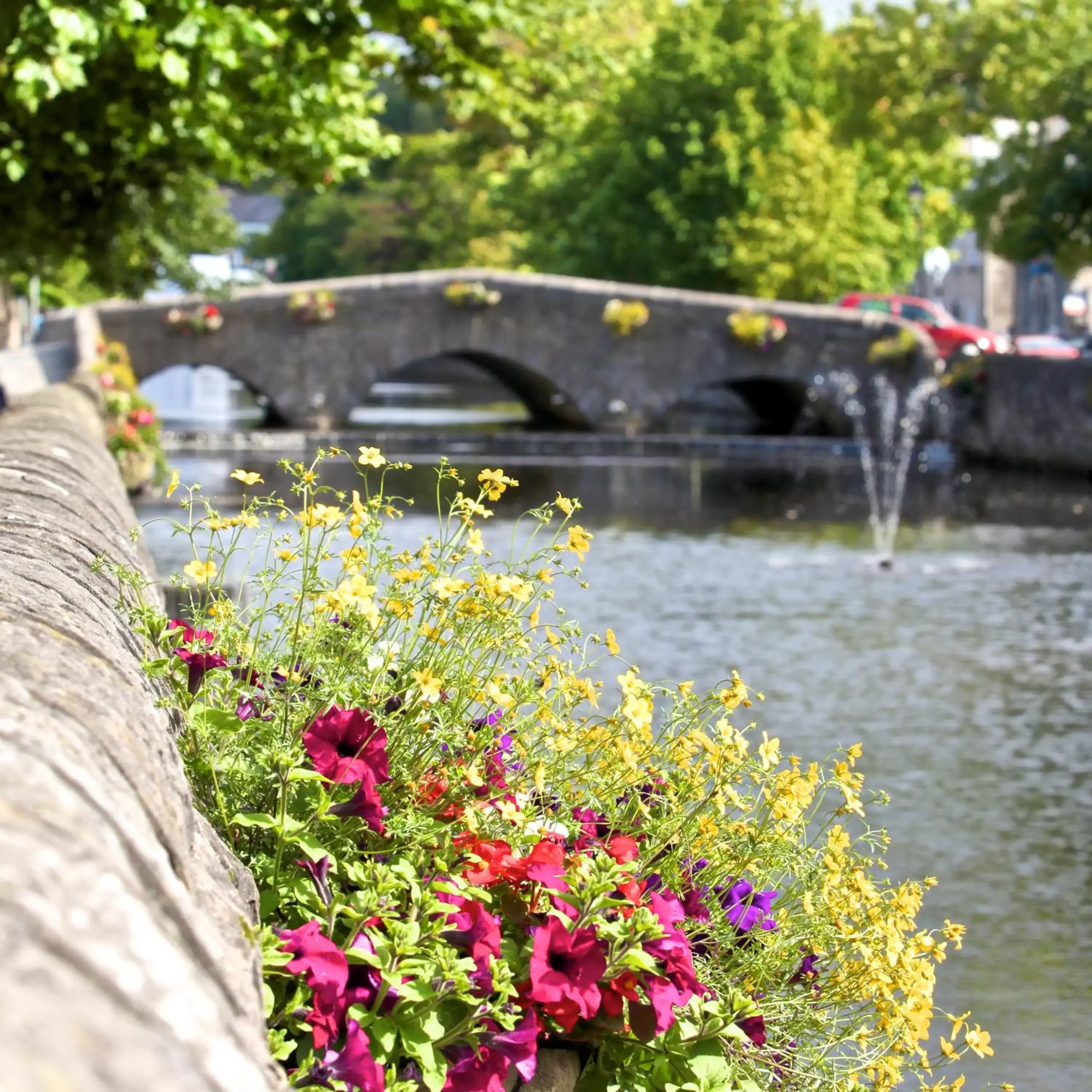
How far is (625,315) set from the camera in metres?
36.0

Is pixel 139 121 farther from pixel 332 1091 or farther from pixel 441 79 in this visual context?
→ pixel 332 1091

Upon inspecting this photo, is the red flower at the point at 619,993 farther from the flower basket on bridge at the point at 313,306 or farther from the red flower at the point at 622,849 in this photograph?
the flower basket on bridge at the point at 313,306

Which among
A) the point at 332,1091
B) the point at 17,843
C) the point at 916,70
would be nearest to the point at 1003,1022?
the point at 332,1091

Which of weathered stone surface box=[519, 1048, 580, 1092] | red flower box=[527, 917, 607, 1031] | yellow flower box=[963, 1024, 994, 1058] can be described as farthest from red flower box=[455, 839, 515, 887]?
yellow flower box=[963, 1024, 994, 1058]

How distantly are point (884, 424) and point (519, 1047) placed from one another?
1257 inches

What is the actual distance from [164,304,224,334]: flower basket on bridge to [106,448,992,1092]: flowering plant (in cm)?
3079

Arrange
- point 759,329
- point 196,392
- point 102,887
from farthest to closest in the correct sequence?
point 196,392
point 759,329
point 102,887

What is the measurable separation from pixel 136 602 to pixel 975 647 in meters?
10.1

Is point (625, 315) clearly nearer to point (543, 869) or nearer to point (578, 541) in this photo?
point (578, 541)

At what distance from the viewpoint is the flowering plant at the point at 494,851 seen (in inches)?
105

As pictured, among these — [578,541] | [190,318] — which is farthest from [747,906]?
[190,318]

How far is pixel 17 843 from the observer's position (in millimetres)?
1466

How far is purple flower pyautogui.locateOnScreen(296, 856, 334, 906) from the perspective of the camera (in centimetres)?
280

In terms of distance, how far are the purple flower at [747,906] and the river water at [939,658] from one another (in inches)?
93.7
